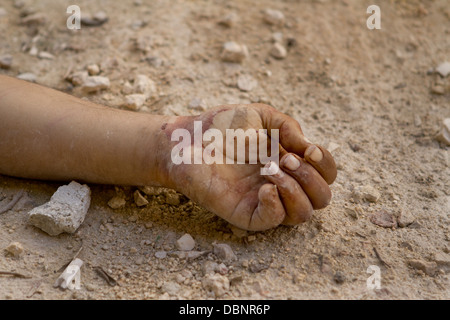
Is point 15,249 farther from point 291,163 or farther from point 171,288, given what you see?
point 291,163

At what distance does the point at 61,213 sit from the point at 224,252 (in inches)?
24.0

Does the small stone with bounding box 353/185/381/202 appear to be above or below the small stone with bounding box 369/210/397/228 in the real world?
above

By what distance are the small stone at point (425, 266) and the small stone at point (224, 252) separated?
2.07 ft

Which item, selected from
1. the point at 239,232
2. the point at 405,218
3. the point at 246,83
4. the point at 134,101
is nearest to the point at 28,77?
the point at 134,101

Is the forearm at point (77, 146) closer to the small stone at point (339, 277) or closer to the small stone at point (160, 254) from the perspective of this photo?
the small stone at point (160, 254)

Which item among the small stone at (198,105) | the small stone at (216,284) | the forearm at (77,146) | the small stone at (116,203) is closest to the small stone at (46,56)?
the forearm at (77,146)

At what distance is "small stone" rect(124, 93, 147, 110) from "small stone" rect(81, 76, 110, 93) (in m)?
0.15

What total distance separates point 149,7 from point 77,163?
145cm

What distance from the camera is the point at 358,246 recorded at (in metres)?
1.64

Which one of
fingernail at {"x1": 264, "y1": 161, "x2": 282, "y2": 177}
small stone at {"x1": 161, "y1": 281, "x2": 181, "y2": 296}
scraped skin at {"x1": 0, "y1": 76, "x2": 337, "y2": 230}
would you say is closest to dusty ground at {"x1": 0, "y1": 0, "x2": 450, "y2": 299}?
small stone at {"x1": 161, "y1": 281, "x2": 181, "y2": 296}

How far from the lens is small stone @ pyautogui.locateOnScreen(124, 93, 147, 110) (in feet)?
7.25

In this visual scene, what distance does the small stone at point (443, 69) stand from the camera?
2.55 meters

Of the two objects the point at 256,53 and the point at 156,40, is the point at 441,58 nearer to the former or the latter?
the point at 256,53

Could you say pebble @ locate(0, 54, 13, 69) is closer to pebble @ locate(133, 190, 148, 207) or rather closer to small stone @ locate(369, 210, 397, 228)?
pebble @ locate(133, 190, 148, 207)
